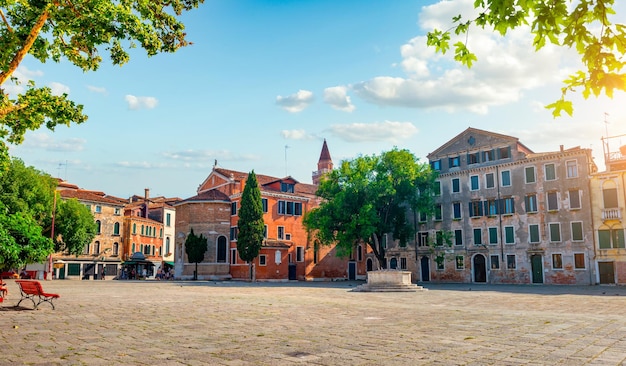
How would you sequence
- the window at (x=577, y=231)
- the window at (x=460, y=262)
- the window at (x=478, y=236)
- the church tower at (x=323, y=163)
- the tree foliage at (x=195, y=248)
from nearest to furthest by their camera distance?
the window at (x=577, y=231) < the window at (x=478, y=236) < the window at (x=460, y=262) < the tree foliage at (x=195, y=248) < the church tower at (x=323, y=163)

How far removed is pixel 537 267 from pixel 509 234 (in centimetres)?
347

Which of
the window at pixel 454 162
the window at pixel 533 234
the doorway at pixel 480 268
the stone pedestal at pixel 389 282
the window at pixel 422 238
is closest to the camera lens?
the stone pedestal at pixel 389 282

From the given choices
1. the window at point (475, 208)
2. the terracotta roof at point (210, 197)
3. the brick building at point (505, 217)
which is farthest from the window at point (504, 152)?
the terracotta roof at point (210, 197)

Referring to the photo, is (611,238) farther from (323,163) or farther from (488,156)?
(323,163)

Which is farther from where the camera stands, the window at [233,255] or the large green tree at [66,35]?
the window at [233,255]

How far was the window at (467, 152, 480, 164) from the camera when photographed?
44.4m

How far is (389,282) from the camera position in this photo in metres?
29.6

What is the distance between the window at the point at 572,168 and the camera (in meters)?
39.0

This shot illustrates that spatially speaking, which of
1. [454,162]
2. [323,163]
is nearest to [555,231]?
[454,162]

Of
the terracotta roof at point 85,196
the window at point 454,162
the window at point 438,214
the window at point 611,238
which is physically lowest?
the window at point 611,238

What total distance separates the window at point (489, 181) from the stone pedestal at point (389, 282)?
17.3 m

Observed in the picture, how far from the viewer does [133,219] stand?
6669cm

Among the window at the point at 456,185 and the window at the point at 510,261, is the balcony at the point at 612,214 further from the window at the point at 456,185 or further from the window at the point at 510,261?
the window at the point at 456,185

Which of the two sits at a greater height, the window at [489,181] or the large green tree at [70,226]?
the window at [489,181]
